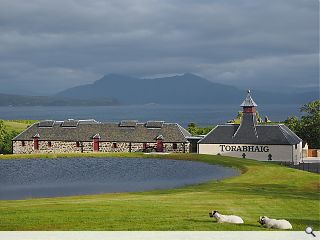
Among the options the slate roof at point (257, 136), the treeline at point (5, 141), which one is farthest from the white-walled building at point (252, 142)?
the treeline at point (5, 141)

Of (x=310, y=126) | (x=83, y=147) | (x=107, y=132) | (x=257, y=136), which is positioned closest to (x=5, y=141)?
(x=83, y=147)

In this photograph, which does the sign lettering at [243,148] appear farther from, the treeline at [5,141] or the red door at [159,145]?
Result: the treeline at [5,141]

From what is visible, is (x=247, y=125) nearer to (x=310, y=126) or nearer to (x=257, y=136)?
(x=257, y=136)

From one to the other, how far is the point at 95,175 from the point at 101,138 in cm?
2128

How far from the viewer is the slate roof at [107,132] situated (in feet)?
213

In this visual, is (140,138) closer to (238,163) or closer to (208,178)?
(238,163)

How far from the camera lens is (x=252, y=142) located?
2339 inches

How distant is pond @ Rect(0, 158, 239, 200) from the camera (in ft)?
122

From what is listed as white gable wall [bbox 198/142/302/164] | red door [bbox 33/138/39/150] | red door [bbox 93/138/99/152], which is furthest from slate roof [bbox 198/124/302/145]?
red door [bbox 33/138/39/150]

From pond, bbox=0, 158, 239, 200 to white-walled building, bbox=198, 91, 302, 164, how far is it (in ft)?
24.7

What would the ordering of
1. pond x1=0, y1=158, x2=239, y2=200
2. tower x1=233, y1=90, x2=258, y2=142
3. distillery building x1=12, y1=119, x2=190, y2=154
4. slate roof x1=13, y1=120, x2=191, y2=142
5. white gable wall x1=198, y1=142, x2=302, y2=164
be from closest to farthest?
pond x1=0, y1=158, x2=239, y2=200
white gable wall x1=198, y1=142, x2=302, y2=164
tower x1=233, y1=90, x2=258, y2=142
distillery building x1=12, y1=119, x2=190, y2=154
slate roof x1=13, y1=120, x2=191, y2=142

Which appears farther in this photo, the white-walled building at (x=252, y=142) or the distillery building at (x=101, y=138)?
the distillery building at (x=101, y=138)

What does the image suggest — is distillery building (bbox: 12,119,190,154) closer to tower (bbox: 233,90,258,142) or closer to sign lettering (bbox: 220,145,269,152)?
sign lettering (bbox: 220,145,269,152)
